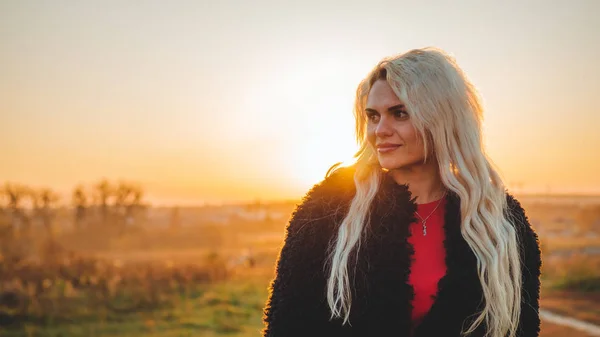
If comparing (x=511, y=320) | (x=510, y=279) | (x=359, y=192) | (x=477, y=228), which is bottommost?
(x=511, y=320)

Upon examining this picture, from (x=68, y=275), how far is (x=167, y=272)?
8.84 feet

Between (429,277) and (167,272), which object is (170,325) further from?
(429,277)

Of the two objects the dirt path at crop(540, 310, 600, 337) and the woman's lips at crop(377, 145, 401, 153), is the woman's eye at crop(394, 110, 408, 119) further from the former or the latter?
the dirt path at crop(540, 310, 600, 337)

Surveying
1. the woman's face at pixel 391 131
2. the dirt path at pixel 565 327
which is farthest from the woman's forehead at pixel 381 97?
the dirt path at pixel 565 327

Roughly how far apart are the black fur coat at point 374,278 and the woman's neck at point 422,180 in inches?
2.9

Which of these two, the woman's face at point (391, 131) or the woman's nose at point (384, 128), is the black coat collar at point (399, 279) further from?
the woman's nose at point (384, 128)

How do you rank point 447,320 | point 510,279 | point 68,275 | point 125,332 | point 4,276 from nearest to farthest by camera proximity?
1. point 447,320
2. point 510,279
3. point 125,332
4. point 4,276
5. point 68,275

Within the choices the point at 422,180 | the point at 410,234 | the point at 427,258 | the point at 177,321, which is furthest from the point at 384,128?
the point at 177,321

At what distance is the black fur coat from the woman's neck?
0.07 metres

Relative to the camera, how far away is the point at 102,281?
48.6ft

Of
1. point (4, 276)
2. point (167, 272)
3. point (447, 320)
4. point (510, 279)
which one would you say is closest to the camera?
point (447, 320)

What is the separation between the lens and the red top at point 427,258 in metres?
3.03

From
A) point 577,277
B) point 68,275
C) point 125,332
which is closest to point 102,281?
point 68,275

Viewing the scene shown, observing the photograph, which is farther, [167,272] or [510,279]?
[167,272]
